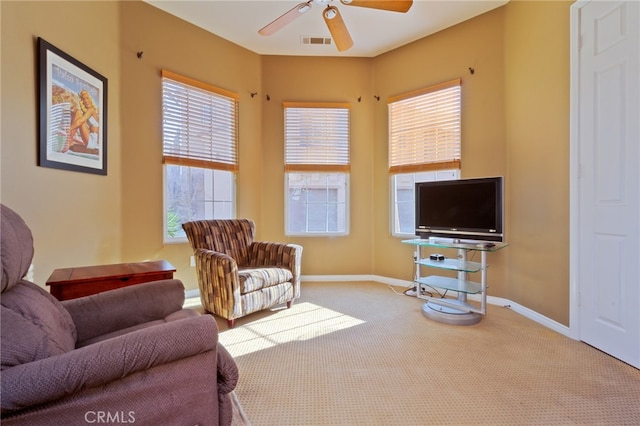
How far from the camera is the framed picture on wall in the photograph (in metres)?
2.01

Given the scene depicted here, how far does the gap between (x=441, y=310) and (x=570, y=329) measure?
0.95 meters

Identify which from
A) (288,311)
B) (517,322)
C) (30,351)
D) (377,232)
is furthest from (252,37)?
(517,322)

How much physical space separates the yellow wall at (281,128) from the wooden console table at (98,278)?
0.40 m

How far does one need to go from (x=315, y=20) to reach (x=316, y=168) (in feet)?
5.47

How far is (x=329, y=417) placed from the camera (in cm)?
147

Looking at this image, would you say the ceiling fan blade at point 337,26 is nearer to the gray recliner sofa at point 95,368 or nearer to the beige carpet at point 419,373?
the gray recliner sofa at point 95,368

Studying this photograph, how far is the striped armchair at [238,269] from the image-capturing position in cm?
250

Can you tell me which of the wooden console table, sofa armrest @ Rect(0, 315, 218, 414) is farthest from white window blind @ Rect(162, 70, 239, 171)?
sofa armrest @ Rect(0, 315, 218, 414)

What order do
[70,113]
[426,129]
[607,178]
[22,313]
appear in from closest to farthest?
[22,313] < [607,178] < [70,113] < [426,129]

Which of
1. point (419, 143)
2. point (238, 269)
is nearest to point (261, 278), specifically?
point (238, 269)

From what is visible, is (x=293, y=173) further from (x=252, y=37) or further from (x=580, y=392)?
(x=580, y=392)

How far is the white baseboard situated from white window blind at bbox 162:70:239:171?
1.89m

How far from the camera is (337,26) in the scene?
256cm

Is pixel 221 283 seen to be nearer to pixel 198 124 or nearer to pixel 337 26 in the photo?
pixel 198 124
